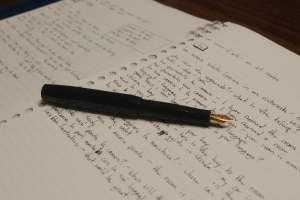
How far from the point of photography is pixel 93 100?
42 cm

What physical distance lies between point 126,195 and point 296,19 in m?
0.50

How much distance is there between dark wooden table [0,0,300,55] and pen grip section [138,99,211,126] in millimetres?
259

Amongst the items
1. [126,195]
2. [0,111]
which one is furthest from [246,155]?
[0,111]

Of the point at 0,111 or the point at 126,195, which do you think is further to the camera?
the point at 0,111

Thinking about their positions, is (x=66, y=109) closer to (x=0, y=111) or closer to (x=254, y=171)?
(x=0, y=111)

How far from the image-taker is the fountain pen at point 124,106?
389 millimetres

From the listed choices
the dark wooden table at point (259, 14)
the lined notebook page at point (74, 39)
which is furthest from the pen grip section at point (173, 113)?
the dark wooden table at point (259, 14)

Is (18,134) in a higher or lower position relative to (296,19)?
lower

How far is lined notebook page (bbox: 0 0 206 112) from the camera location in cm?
52

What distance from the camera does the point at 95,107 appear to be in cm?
42

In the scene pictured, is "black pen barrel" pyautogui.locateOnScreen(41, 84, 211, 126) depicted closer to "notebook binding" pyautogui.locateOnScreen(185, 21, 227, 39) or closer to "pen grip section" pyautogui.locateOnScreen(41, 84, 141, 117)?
"pen grip section" pyautogui.locateOnScreen(41, 84, 141, 117)

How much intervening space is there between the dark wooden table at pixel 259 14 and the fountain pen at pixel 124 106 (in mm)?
261

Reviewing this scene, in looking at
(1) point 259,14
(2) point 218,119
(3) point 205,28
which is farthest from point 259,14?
(2) point 218,119

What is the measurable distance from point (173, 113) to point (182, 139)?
0.04 meters
